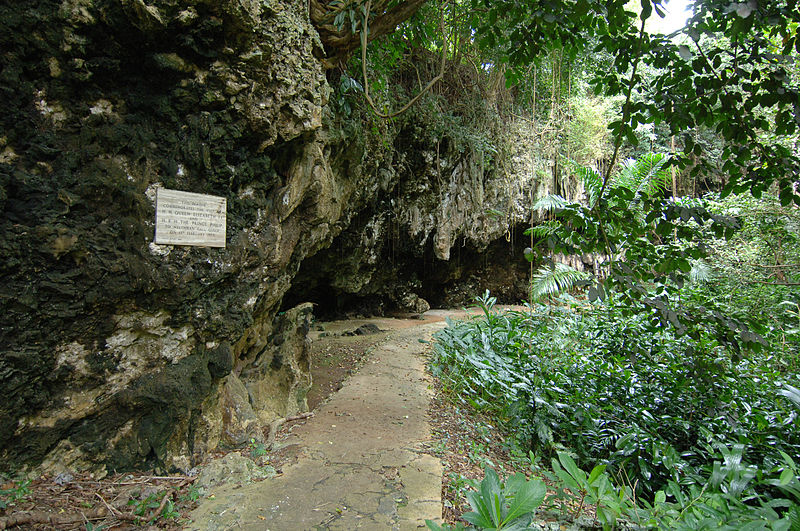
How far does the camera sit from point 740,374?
3504 mm

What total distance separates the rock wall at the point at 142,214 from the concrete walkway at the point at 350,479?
1.94 ft

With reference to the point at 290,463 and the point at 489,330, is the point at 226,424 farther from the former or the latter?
the point at 489,330

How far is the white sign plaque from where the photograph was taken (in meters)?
2.60

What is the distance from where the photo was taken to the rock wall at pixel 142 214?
2152 millimetres

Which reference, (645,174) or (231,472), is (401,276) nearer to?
(645,174)

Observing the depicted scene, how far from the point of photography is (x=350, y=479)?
2551 mm

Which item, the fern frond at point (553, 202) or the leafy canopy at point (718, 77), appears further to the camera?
the fern frond at point (553, 202)

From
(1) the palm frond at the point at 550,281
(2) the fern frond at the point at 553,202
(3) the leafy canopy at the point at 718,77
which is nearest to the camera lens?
(3) the leafy canopy at the point at 718,77

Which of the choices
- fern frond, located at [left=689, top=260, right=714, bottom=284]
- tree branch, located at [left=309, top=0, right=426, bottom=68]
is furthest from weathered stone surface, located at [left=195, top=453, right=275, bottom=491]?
fern frond, located at [left=689, top=260, right=714, bottom=284]

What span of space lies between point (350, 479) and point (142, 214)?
2.17 meters

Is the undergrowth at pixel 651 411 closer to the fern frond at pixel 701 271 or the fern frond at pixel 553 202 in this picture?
the fern frond at pixel 553 202

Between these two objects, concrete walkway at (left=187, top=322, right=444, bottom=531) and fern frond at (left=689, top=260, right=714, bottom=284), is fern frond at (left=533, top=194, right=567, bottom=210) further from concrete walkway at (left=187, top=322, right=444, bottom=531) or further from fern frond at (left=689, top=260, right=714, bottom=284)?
fern frond at (left=689, top=260, right=714, bottom=284)

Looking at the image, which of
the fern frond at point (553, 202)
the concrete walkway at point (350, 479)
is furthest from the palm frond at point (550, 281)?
the concrete walkway at point (350, 479)

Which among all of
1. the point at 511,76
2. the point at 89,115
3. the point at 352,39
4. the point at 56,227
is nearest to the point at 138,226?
the point at 56,227
